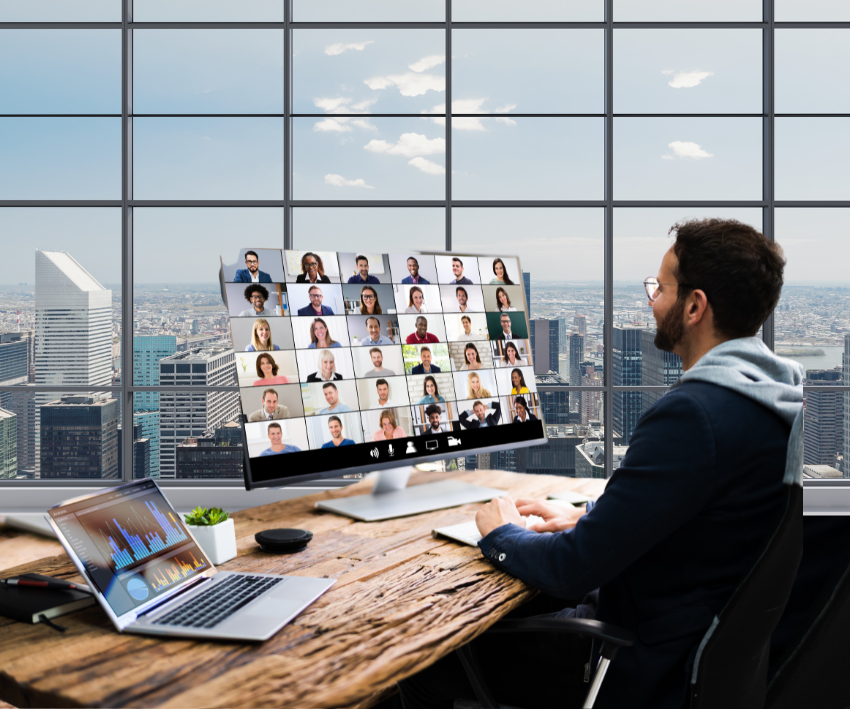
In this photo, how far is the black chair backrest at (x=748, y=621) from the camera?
3.36 feet

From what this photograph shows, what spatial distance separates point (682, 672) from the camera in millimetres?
1126

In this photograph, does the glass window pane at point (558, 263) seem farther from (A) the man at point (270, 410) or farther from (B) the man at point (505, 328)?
(A) the man at point (270, 410)

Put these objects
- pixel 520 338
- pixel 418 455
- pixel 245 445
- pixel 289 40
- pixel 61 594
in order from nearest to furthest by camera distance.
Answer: pixel 61 594, pixel 245 445, pixel 418 455, pixel 520 338, pixel 289 40

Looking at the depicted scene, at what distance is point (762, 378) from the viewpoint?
116cm

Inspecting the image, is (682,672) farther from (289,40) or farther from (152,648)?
(289,40)

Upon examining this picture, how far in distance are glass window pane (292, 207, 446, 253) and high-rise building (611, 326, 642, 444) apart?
4.44ft

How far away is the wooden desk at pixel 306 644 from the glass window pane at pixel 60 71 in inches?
145

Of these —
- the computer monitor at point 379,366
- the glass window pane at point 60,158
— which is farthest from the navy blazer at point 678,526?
the glass window pane at point 60,158

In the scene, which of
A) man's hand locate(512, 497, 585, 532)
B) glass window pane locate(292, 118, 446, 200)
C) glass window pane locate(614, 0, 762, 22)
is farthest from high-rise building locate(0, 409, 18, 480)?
glass window pane locate(614, 0, 762, 22)

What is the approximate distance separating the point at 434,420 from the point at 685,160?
123 inches

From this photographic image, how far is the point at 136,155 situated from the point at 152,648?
3.78 meters

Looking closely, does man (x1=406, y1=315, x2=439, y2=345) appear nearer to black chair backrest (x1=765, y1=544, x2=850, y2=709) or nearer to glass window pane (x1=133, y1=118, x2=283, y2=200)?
black chair backrest (x1=765, y1=544, x2=850, y2=709)

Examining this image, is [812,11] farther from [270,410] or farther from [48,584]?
[48,584]

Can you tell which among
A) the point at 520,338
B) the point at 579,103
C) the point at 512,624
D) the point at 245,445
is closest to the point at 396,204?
the point at 579,103
